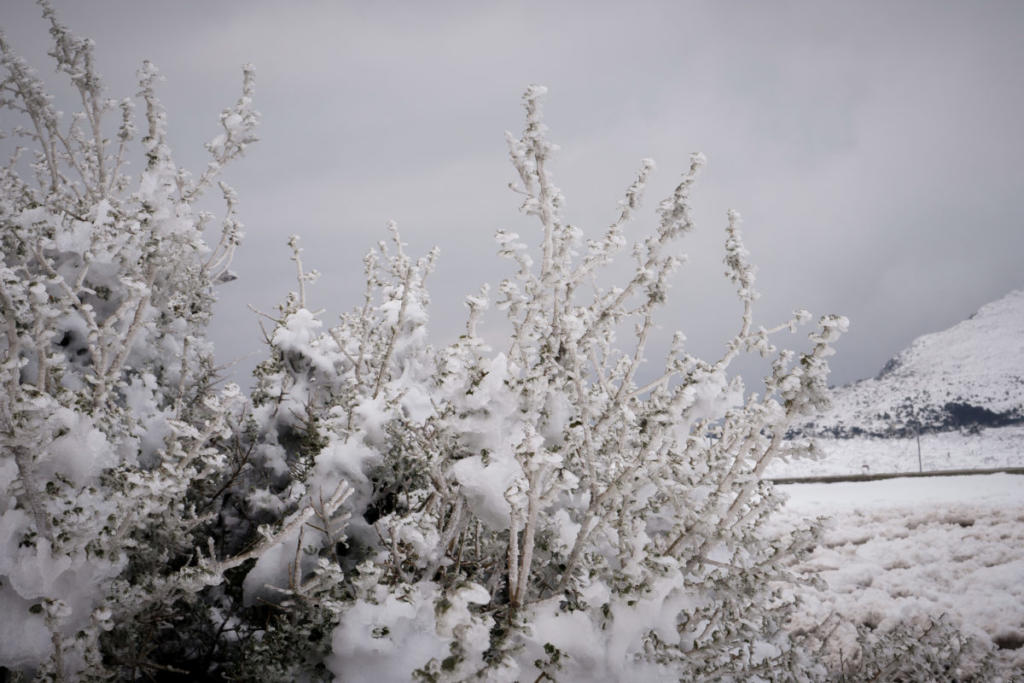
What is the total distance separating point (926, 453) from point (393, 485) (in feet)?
108

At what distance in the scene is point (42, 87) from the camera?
3.01 m

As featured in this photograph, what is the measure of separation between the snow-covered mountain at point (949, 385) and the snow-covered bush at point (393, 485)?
3063 centimetres

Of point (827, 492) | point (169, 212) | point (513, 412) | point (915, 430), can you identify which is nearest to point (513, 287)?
point (513, 412)

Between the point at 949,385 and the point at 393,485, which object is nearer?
the point at 393,485

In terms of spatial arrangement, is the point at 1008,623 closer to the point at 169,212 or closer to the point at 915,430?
the point at 169,212

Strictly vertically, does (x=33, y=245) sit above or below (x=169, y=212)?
below

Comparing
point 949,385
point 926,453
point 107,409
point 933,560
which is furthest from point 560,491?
point 949,385

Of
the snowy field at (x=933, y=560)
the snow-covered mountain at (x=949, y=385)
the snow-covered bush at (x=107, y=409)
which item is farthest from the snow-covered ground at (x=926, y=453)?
the snow-covered bush at (x=107, y=409)

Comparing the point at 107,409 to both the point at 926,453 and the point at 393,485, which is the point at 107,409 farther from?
the point at 926,453

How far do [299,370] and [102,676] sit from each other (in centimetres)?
147

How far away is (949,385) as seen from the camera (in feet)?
131

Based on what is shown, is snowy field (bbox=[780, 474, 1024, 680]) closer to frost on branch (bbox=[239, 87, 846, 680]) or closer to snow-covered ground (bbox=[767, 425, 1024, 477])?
frost on branch (bbox=[239, 87, 846, 680])

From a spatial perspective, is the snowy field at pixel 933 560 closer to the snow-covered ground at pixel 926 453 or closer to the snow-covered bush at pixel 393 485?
the snow-covered bush at pixel 393 485

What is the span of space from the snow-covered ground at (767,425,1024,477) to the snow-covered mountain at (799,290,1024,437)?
70.5 inches
